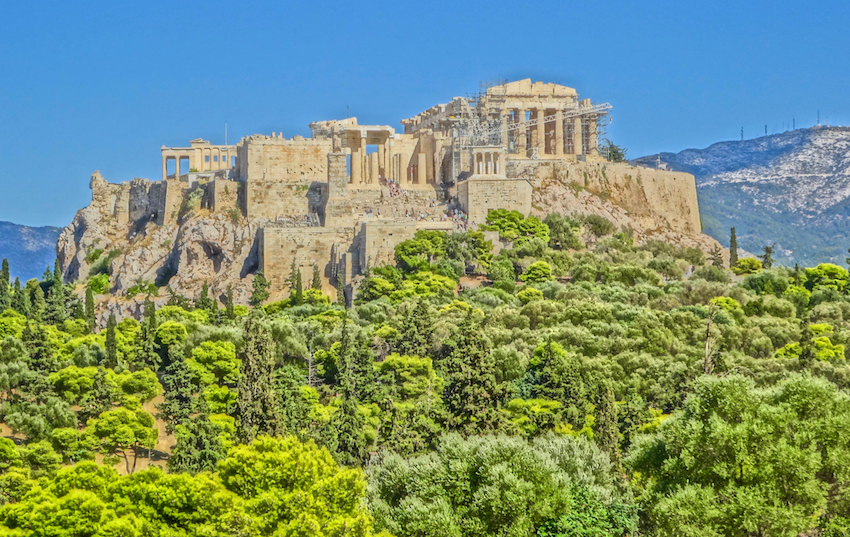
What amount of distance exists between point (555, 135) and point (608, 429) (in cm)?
5064

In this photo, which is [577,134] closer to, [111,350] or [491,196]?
[491,196]

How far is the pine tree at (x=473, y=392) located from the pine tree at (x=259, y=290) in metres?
31.3

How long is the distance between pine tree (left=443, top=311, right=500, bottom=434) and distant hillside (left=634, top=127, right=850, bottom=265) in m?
102

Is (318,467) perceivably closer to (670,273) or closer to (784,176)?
(670,273)

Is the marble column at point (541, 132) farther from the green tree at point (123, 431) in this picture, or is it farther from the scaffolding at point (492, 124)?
the green tree at point (123, 431)

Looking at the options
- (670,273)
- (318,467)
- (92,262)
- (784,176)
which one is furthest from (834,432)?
(784,176)

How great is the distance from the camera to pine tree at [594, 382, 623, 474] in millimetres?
38688

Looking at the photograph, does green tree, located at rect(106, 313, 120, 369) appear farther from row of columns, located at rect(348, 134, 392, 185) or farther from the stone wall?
row of columns, located at rect(348, 134, 392, 185)

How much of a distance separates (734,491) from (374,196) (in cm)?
4957

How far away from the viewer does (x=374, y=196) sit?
77375 millimetres

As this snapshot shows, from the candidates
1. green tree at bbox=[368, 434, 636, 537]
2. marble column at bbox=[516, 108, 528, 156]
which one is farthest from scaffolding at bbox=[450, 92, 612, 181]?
green tree at bbox=[368, 434, 636, 537]

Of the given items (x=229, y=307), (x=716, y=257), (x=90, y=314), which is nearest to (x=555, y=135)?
(x=716, y=257)

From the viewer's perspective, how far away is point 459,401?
38844 mm

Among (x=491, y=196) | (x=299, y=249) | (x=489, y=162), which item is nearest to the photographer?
(x=299, y=249)
